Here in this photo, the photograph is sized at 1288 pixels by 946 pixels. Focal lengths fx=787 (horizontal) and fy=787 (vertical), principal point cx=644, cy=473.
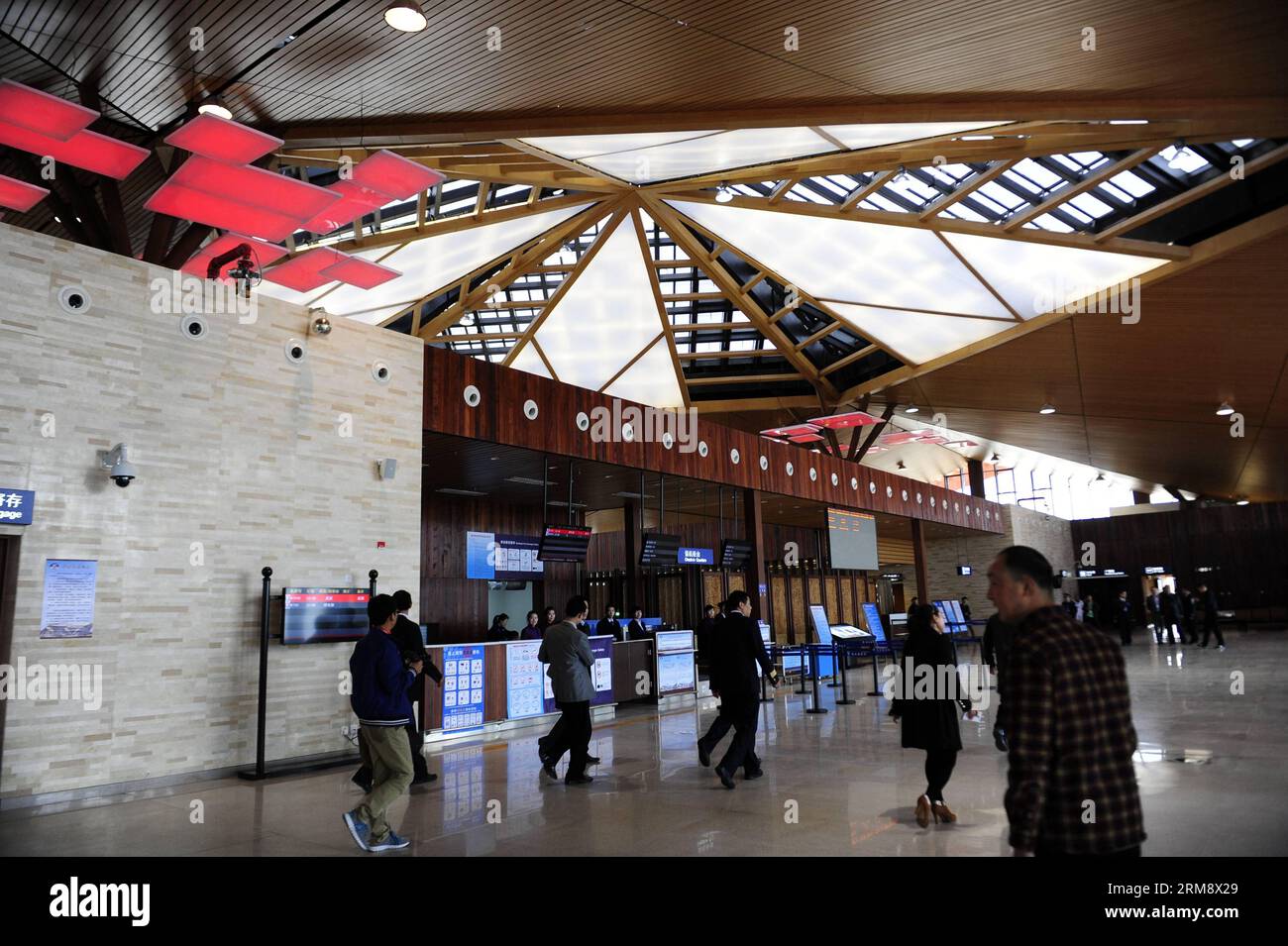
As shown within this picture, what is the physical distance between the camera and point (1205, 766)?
253 inches

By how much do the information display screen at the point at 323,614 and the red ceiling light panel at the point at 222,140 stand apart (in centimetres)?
405

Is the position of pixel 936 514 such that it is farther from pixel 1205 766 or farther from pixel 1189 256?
pixel 1205 766

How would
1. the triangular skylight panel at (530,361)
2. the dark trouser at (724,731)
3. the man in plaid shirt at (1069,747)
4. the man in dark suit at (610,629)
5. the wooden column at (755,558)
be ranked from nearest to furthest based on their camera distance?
the man in plaid shirt at (1069,747) < the dark trouser at (724,731) < the man in dark suit at (610,629) < the wooden column at (755,558) < the triangular skylight panel at (530,361)

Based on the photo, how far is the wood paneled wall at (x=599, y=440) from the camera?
33.2 ft

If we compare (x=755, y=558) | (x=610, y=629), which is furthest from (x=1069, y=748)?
(x=755, y=558)

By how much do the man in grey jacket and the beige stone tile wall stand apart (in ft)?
8.54

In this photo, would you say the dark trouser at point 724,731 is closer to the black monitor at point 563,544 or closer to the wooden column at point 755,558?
the black monitor at point 563,544

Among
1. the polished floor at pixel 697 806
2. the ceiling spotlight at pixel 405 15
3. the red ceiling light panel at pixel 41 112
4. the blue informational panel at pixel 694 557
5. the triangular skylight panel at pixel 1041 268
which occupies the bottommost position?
the polished floor at pixel 697 806

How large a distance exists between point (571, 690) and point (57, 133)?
6258 millimetres

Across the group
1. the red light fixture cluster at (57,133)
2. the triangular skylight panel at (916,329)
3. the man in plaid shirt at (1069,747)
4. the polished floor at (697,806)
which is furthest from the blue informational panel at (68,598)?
the triangular skylight panel at (916,329)

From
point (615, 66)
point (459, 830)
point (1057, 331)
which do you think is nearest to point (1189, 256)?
point (1057, 331)

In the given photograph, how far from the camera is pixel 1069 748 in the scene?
7.33 feet

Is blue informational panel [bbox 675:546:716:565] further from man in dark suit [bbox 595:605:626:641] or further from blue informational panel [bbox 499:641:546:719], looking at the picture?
blue informational panel [bbox 499:641:546:719]
